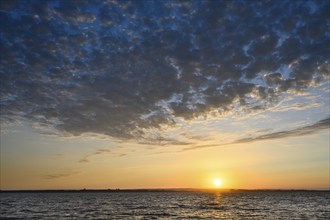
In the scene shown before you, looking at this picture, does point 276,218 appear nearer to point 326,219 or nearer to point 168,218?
point 326,219

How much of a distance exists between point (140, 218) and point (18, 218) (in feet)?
63.1

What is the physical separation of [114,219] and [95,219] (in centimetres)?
287

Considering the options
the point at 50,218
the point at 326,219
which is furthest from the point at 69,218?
the point at 326,219

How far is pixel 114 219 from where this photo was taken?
4962 cm

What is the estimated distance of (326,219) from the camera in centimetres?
4881

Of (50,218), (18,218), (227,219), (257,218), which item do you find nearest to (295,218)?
(257,218)

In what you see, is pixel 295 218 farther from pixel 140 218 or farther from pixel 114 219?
pixel 114 219

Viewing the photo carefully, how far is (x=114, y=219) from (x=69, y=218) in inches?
295

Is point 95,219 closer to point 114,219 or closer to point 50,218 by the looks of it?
point 114,219

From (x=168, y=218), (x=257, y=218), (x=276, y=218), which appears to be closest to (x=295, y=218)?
(x=276, y=218)

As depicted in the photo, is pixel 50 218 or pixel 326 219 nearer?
pixel 326 219

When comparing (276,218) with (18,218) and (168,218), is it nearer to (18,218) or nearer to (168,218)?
(168,218)

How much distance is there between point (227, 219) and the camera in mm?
Result: 49375

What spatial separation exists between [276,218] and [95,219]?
2836cm
